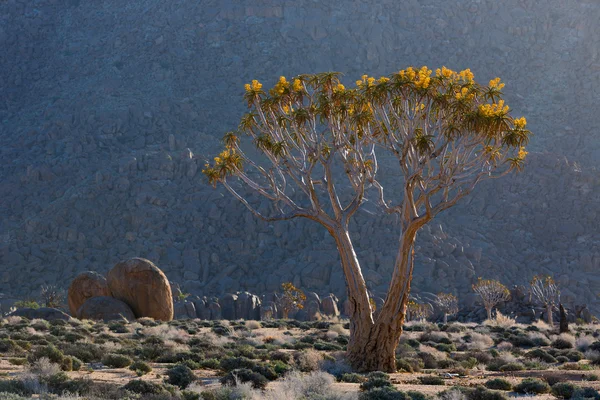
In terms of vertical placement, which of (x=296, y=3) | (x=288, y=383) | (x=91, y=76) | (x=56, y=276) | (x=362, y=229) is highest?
(x=296, y=3)

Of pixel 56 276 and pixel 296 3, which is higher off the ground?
pixel 296 3

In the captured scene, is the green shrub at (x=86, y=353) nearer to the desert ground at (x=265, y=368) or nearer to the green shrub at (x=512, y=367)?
the desert ground at (x=265, y=368)

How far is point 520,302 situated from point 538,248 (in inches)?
997

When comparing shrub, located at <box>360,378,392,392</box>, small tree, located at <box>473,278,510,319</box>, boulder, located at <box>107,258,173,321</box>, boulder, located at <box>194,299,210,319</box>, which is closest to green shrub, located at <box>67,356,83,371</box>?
shrub, located at <box>360,378,392,392</box>

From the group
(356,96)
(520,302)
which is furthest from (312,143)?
(520,302)

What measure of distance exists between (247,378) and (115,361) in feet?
12.5

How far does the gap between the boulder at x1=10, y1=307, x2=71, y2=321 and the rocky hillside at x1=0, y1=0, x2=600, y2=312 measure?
37.9m

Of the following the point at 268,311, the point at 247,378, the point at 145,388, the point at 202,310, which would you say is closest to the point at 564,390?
the point at 247,378

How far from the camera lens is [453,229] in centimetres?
7744

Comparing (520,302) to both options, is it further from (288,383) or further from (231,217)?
(288,383)

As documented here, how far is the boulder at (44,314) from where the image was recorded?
31.7 m

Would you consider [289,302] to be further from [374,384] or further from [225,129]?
[374,384]

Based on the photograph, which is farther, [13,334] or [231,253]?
[231,253]

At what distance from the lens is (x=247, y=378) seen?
43.5 feet
